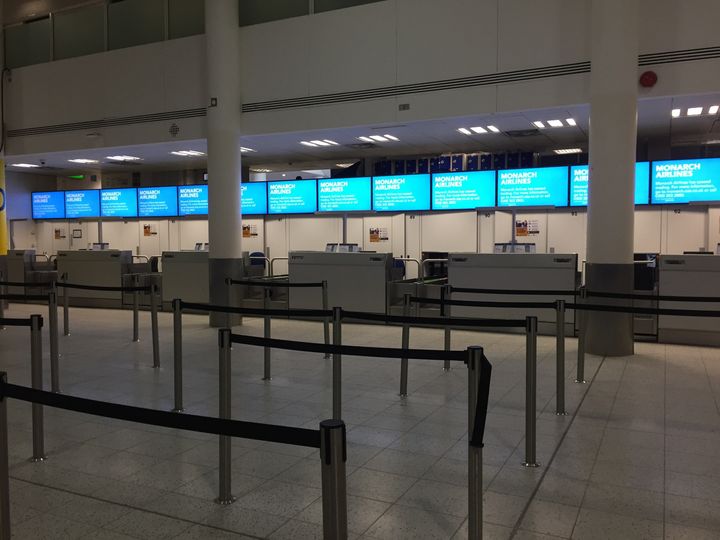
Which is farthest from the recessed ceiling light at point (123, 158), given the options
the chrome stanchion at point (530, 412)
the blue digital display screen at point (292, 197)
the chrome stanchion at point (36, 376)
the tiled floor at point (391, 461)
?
the chrome stanchion at point (530, 412)

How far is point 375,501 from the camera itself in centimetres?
322

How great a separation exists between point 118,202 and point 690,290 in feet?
43.8

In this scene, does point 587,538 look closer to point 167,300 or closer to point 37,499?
point 37,499

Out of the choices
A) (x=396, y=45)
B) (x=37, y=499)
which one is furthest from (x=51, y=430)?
(x=396, y=45)

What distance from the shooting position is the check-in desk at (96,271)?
41.2ft

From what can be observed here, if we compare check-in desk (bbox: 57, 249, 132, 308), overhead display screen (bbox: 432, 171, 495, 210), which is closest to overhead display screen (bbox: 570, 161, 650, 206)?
overhead display screen (bbox: 432, 171, 495, 210)

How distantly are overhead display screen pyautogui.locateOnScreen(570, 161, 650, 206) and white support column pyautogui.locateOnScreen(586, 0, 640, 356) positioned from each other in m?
3.10

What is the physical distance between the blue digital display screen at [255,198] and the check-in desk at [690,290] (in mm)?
8654

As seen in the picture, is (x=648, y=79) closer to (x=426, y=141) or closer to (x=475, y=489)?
(x=426, y=141)

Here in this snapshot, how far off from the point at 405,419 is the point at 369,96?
608cm

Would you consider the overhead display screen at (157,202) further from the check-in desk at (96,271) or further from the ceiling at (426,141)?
the check-in desk at (96,271)

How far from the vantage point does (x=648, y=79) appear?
24.7 ft


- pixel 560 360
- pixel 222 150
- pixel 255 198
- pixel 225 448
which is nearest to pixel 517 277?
pixel 560 360

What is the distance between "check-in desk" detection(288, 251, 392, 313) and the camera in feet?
32.4
